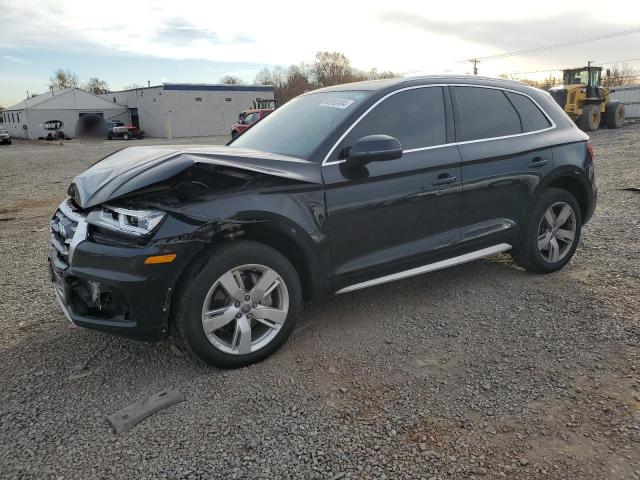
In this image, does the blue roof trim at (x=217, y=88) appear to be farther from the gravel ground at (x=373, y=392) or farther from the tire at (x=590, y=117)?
the gravel ground at (x=373, y=392)

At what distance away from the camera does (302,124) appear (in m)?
3.90

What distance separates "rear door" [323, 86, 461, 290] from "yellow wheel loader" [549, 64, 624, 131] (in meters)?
20.2

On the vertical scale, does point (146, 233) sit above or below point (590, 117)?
below

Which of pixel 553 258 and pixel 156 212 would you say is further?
Result: pixel 553 258

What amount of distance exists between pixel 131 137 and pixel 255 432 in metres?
45.6

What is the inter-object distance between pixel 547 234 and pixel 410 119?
5.90 feet

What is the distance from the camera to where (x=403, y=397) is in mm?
2877

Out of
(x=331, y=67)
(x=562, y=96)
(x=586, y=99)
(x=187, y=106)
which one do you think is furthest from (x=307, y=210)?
(x=331, y=67)

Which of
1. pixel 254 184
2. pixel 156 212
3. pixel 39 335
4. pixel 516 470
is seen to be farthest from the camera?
pixel 39 335

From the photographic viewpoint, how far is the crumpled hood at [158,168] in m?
2.87

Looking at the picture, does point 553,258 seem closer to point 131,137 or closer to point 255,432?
point 255,432

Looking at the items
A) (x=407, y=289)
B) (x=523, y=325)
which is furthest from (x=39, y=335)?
(x=523, y=325)

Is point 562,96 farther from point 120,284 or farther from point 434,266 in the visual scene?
point 120,284

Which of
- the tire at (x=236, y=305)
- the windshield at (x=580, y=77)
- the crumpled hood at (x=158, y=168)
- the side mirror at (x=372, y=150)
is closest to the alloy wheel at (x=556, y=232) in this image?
the side mirror at (x=372, y=150)
